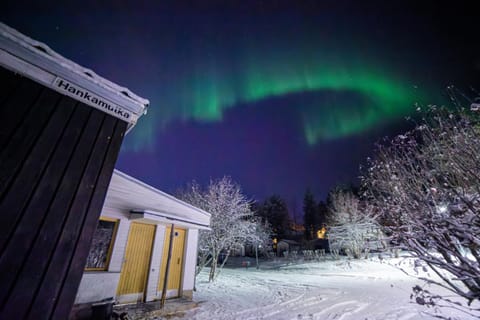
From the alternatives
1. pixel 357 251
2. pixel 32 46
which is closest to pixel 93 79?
pixel 32 46

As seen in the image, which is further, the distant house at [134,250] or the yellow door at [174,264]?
the yellow door at [174,264]

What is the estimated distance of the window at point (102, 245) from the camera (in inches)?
234

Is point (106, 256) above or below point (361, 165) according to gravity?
below

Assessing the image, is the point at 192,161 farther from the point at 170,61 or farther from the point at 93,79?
the point at 93,79

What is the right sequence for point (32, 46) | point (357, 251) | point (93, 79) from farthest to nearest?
point (357, 251) → point (93, 79) → point (32, 46)

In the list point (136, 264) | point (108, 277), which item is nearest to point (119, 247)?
point (108, 277)

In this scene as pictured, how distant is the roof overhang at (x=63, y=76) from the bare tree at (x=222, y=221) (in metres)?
12.5

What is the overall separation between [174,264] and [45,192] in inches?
315

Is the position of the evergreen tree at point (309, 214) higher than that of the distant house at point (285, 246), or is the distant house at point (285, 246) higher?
the evergreen tree at point (309, 214)

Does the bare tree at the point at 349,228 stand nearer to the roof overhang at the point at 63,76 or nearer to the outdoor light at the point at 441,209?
the outdoor light at the point at 441,209

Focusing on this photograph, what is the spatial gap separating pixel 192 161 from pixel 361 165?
50688mm

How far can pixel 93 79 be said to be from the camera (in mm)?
2305

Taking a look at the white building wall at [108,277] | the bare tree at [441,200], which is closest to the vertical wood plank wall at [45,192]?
the bare tree at [441,200]

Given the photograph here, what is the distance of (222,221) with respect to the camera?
49.1ft
